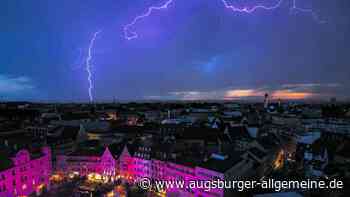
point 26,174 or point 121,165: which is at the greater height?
point 26,174

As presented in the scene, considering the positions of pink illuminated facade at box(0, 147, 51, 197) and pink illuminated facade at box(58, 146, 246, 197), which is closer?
pink illuminated facade at box(0, 147, 51, 197)

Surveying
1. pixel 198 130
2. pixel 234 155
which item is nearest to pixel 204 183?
pixel 234 155

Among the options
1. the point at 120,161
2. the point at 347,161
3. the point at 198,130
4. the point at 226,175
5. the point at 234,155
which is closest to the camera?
the point at 226,175

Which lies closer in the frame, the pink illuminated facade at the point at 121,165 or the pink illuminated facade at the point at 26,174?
the pink illuminated facade at the point at 26,174

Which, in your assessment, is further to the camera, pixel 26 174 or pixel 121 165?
pixel 121 165

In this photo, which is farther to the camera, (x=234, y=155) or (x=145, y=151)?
(x=145, y=151)

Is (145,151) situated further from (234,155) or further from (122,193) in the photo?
(234,155)

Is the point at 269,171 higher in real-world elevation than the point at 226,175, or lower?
lower

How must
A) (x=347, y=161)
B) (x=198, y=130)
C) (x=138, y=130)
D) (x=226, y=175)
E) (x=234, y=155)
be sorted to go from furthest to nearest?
(x=138, y=130), (x=198, y=130), (x=347, y=161), (x=234, y=155), (x=226, y=175)
